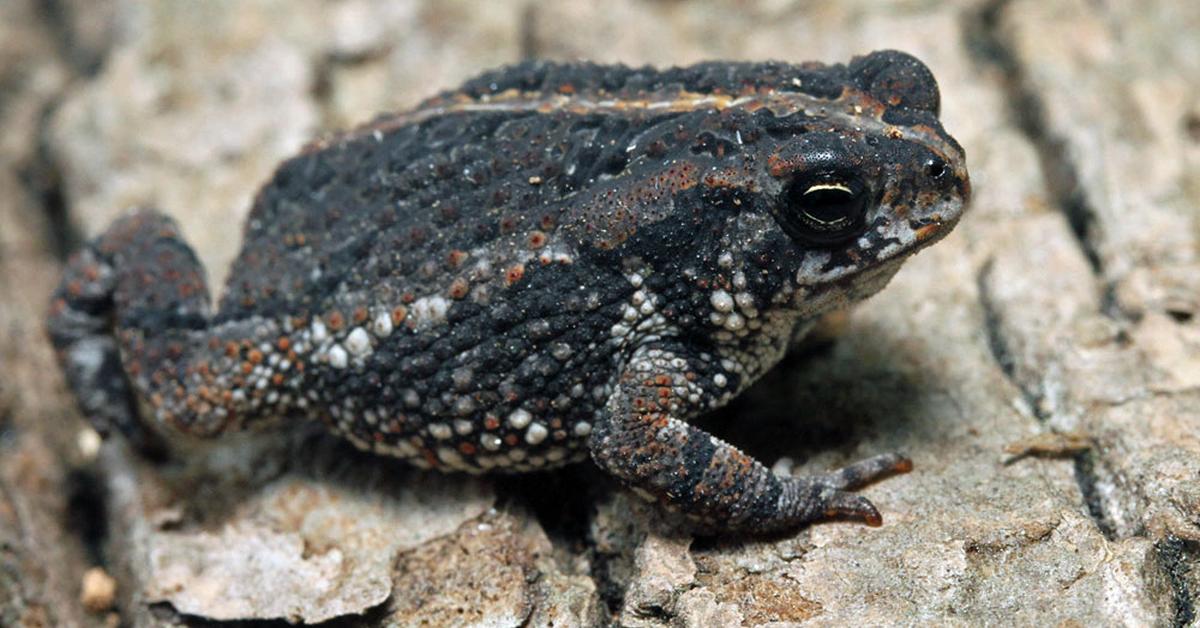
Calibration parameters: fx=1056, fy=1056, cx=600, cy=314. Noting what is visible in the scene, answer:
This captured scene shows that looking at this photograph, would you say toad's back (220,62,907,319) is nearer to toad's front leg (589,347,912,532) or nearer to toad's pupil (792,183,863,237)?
toad's pupil (792,183,863,237)

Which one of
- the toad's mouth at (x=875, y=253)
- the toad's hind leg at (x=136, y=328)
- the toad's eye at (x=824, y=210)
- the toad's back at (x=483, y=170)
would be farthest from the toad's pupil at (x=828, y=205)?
the toad's hind leg at (x=136, y=328)

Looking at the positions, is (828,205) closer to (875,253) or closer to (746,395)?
(875,253)

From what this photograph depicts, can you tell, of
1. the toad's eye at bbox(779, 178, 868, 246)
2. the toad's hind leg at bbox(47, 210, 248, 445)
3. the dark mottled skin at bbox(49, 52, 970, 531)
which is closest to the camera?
the toad's eye at bbox(779, 178, 868, 246)

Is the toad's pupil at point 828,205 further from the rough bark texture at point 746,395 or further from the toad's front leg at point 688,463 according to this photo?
the rough bark texture at point 746,395

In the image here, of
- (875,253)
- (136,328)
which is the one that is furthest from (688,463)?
(136,328)

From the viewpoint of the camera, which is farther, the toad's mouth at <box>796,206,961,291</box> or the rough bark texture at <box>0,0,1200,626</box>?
the rough bark texture at <box>0,0,1200,626</box>

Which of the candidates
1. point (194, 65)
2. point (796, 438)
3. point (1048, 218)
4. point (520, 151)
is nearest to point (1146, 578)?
point (796, 438)

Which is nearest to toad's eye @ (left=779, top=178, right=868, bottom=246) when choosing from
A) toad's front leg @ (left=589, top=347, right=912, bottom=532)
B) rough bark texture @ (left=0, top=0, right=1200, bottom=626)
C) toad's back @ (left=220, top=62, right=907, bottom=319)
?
toad's back @ (left=220, top=62, right=907, bottom=319)
